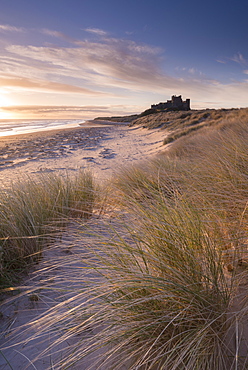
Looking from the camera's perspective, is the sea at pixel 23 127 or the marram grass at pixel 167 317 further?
the sea at pixel 23 127

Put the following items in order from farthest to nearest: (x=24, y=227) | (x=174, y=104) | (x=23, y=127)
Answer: (x=174, y=104), (x=23, y=127), (x=24, y=227)

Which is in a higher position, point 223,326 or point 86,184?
point 86,184

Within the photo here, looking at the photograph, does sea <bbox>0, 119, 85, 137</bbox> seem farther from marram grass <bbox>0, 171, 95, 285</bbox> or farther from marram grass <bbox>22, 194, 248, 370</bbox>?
Answer: marram grass <bbox>22, 194, 248, 370</bbox>

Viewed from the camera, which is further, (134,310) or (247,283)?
(247,283)

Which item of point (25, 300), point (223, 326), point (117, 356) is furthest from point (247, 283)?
point (25, 300)

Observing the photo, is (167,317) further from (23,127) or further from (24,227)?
(23,127)

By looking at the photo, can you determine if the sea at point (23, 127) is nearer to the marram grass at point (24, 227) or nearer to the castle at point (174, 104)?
the marram grass at point (24, 227)

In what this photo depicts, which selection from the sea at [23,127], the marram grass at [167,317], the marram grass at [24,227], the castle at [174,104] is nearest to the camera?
the marram grass at [167,317]

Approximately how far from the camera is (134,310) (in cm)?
125

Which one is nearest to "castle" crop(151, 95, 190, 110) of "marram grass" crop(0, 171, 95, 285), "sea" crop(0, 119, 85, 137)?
"sea" crop(0, 119, 85, 137)

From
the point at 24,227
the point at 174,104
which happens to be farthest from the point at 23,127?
the point at 174,104

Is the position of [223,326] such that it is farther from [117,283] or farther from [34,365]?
[34,365]

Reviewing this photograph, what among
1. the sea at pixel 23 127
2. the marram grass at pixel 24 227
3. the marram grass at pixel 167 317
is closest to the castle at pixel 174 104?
the sea at pixel 23 127

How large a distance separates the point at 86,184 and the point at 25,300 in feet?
6.60
